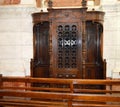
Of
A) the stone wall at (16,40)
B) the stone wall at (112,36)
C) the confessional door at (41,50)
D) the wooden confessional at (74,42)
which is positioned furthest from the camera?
the stone wall at (16,40)

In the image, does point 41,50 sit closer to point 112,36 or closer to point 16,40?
point 16,40

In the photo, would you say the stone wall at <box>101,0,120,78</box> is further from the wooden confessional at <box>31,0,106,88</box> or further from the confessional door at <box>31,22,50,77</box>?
the confessional door at <box>31,22,50,77</box>

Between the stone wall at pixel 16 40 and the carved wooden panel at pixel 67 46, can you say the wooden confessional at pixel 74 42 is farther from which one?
the stone wall at pixel 16 40

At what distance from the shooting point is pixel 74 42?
6.09 metres

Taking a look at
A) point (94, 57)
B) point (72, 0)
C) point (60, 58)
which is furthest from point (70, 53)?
point (72, 0)

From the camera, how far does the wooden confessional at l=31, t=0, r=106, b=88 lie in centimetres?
600

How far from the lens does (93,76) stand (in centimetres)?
630

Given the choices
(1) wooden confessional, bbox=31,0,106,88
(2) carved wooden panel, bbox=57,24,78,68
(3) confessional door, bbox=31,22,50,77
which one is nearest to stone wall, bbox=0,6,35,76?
(3) confessional door, bbox=31,22,50,77

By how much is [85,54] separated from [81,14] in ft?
3.40

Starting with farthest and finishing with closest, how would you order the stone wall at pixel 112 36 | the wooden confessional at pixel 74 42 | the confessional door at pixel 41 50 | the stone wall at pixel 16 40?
1. the stone wall at pixel 16 40
2. the confessional door at pixel 41 50
3. the stone wall at pixel 112 36
4. the wooden confessional at pixel 74 42

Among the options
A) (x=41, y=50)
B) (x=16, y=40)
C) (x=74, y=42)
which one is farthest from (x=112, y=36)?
(x=16, y=40)

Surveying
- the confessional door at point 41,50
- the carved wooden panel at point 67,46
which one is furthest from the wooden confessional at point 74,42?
the confessional door at point 41,50

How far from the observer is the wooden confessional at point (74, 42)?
6.00m

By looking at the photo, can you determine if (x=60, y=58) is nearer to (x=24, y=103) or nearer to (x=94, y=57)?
(x=94, y=57)
